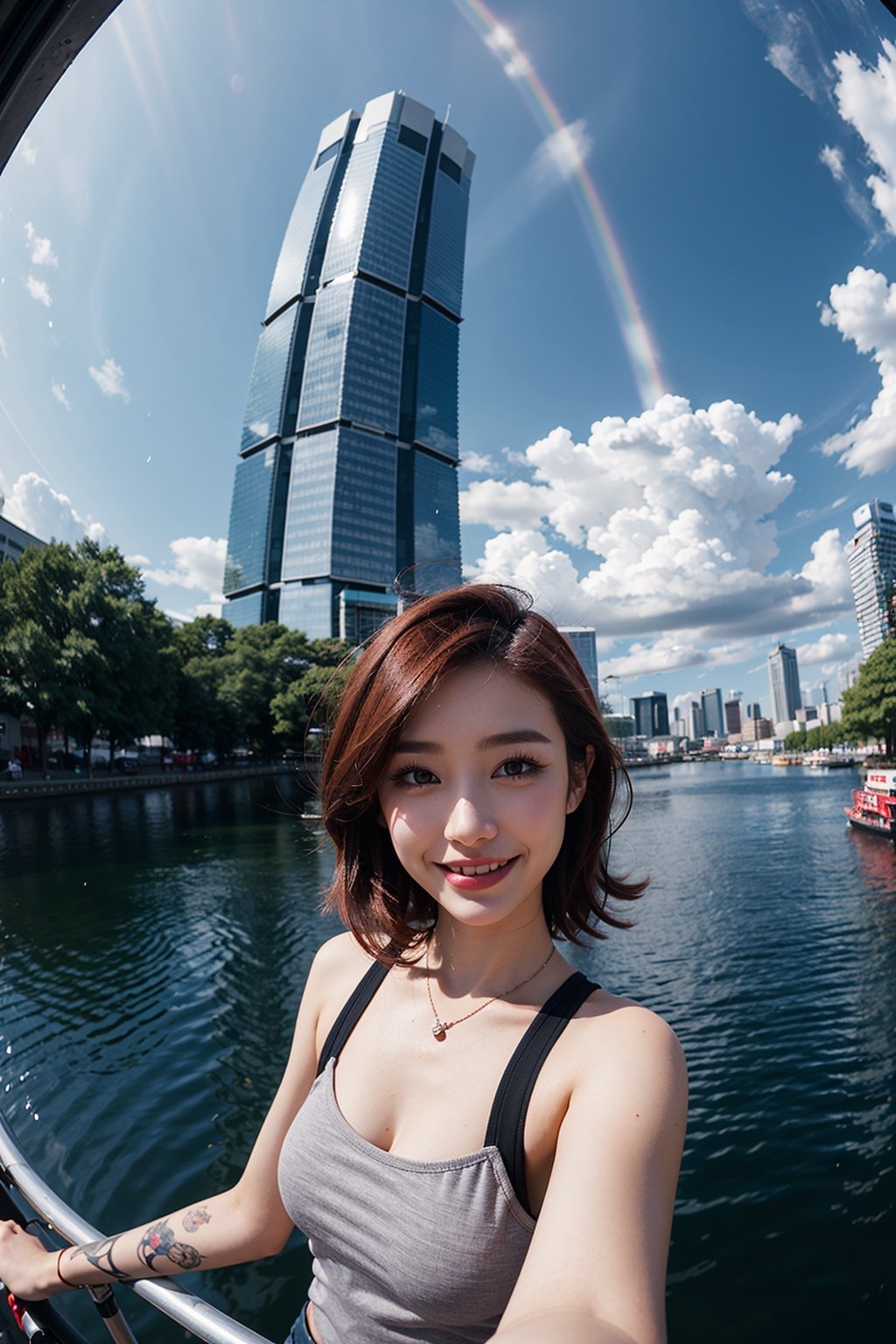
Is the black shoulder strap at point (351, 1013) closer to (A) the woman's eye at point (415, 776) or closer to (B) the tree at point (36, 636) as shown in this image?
(A) the woman's eye at point (415, 776)

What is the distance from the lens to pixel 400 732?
934 mm

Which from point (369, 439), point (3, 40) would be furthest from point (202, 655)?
point (3, 40)

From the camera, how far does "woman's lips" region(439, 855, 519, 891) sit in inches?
33.5

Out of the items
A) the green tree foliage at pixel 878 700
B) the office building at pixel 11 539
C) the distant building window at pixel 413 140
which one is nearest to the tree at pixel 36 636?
the office building at pixel 11 539

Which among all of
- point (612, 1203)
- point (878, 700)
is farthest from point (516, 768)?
point (878, 700)

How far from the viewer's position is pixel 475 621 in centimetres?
94

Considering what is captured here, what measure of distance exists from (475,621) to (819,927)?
1326cm

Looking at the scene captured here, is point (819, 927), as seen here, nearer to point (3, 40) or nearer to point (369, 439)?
point (369, 439)

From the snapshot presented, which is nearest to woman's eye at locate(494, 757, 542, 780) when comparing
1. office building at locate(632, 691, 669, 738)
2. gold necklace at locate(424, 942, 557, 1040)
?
gold necklace at locate(424, 942, 557, 1040)

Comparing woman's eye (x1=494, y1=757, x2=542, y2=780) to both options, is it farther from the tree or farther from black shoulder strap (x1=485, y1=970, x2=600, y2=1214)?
the tree

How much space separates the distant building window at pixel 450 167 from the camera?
8.24 meters

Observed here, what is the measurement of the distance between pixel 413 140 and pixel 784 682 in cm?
1228

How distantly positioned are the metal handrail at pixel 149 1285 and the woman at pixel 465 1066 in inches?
1.3

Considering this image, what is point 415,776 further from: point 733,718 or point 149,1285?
point 733,718
